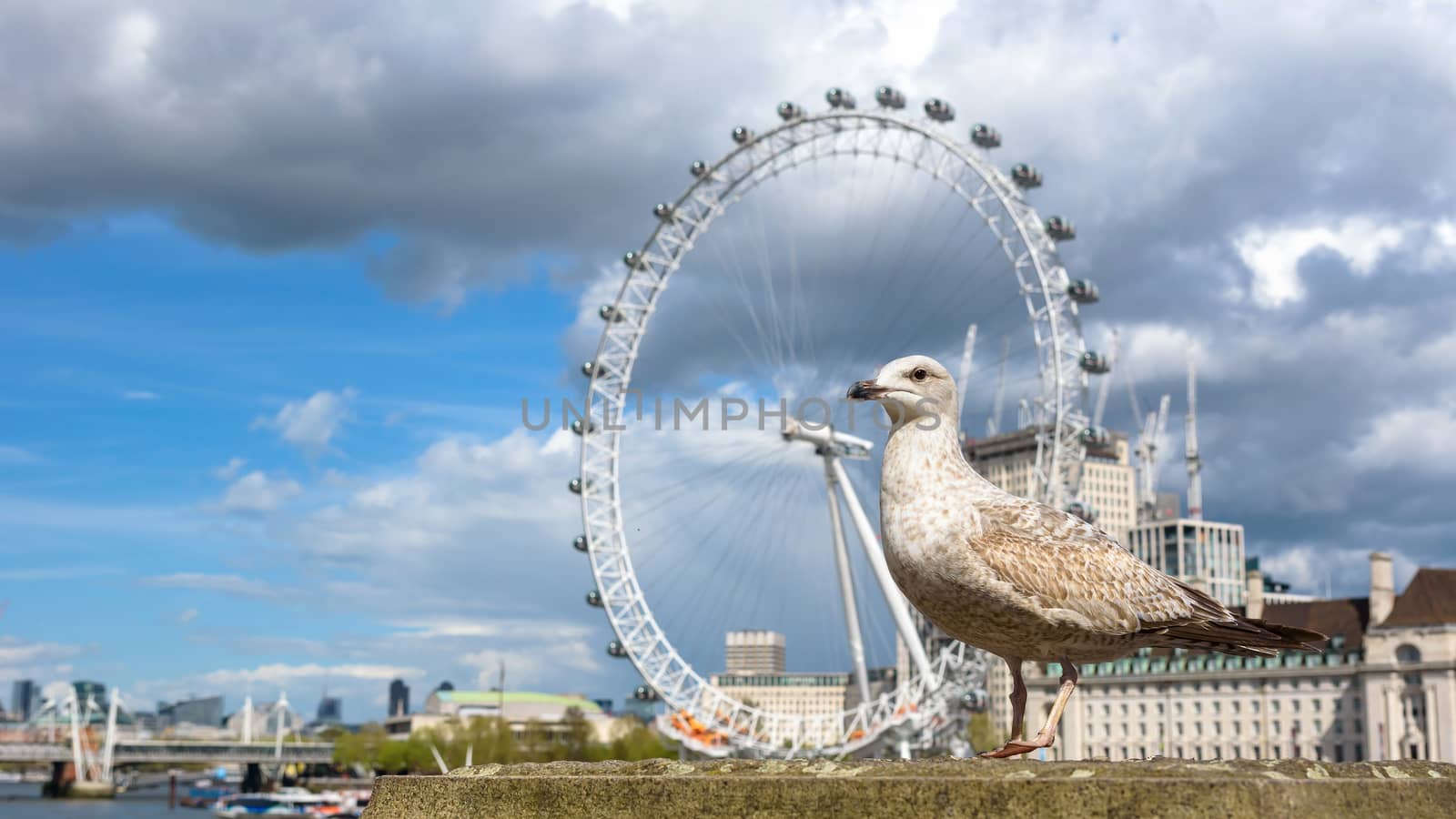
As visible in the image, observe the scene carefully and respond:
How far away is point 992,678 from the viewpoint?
142 m

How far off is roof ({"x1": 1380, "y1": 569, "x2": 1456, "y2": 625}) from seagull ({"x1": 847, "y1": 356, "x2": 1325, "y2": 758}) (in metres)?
106

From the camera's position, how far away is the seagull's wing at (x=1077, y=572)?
7.77 m

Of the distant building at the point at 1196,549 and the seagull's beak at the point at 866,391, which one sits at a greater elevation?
the distant building at the point at 1196,549

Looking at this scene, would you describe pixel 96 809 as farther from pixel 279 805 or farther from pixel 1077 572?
pixel 1077 572

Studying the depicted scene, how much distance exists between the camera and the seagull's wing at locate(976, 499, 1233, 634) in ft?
25.5

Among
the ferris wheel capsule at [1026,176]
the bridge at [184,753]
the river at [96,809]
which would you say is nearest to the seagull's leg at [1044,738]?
the ferris wheel capsule at [1026,176]

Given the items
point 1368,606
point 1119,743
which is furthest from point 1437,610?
point 1119,743

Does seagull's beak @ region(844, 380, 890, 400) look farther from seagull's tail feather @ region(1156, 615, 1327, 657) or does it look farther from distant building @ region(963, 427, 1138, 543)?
distant building @ region(963, 427, 1138, 543)

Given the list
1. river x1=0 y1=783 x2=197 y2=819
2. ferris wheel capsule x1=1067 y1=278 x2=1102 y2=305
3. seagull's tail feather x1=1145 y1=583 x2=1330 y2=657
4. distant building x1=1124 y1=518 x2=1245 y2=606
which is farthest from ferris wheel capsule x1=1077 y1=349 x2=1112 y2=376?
distant building x1=1124 y1=518 x2=1245 y2=606

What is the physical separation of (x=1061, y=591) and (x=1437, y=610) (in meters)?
109

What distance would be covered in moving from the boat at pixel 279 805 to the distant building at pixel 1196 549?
108421 mm

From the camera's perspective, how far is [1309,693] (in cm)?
11075

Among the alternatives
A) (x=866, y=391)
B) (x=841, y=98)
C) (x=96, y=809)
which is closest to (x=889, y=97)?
(x=841, y=98)

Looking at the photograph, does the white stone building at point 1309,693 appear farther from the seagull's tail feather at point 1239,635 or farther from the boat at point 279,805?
the seagull's tail feather at point 1239,635
